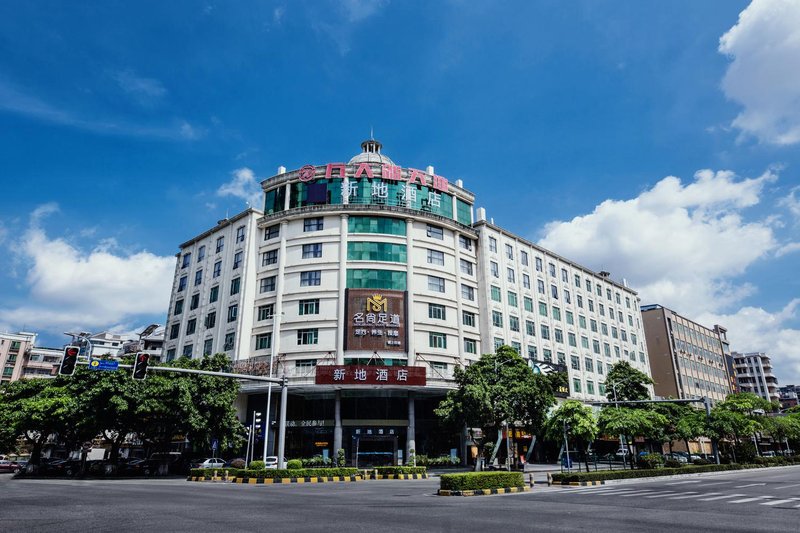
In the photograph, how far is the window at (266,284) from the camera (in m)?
49.5

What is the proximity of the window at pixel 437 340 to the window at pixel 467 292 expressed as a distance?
17.3 ft

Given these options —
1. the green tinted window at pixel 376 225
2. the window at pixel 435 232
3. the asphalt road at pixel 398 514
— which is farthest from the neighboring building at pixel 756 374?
the asphalt road at pixel 398 514

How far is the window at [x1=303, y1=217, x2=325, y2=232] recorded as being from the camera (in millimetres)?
49875

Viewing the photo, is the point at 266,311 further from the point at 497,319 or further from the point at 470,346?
the point at 497,319

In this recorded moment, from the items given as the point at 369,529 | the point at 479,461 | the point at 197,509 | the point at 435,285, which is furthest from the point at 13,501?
the point at 435,285

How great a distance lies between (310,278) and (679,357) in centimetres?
6252

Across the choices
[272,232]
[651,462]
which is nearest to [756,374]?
[651,462]

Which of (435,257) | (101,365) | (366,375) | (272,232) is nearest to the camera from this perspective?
(101,365)

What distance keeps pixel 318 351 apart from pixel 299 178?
17224 millimetres

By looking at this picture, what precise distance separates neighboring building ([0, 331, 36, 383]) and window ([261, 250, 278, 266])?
2766 inches

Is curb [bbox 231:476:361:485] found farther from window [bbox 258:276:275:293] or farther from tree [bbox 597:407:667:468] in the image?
window [bbox 258:276:275:293]

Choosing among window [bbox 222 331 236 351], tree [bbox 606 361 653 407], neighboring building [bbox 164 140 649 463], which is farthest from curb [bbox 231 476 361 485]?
tree [bbox 606 361 653 407]

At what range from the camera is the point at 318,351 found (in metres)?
45.5

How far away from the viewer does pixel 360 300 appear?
46.1 meters
